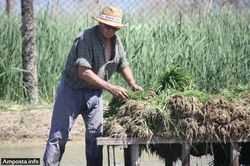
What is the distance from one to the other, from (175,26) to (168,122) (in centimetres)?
613

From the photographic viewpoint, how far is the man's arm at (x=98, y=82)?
256 inches

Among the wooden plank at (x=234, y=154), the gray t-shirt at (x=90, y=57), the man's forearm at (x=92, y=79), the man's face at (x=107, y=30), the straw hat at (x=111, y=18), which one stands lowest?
the wooden plank at (x=234, y=154)

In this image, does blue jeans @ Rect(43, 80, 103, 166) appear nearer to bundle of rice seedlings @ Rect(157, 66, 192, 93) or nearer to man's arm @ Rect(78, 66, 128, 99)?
man's arm @ Rect(78, 66, 128, 99)

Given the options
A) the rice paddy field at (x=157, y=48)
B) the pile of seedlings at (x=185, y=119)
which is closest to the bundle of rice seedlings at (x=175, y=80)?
the pile of seedlings at (x=185, y=119)

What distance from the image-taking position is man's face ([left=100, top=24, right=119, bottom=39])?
259 inches

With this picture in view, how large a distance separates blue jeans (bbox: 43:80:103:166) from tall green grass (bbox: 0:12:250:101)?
4.46 meters

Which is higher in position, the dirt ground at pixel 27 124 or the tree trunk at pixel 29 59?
the tree trunk at pixel 29 59

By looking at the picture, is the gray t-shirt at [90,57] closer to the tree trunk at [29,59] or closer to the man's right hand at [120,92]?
the man's right hand at [120,92]

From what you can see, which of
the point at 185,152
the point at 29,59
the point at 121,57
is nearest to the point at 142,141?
the point at 185,152

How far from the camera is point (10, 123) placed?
1043cm

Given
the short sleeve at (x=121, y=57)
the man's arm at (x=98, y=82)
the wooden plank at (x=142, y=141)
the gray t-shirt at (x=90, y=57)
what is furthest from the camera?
the short sleeve at (x=121, y=57)

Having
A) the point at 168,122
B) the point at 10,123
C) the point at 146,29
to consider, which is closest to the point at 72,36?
the point at 146,29

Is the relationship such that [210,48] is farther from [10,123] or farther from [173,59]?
[10,123]

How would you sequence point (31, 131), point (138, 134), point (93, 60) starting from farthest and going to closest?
1. point (31, 131)
2. point (93, 60)
3. point (138, 134)
